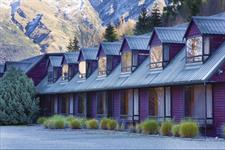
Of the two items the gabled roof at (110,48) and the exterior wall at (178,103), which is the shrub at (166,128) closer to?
the exterior wall at (178,103)

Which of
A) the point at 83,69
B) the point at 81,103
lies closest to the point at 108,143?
the point at 81,103

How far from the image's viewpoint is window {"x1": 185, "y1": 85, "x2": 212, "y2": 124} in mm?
32688

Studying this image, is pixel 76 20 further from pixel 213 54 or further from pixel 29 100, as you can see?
pixel 213 54

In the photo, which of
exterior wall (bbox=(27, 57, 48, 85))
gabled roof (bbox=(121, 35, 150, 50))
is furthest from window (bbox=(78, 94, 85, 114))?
exterior wall (bbox=(27, 57, 48, 85))

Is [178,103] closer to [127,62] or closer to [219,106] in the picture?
[219,106]

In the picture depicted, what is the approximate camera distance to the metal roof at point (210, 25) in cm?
3371

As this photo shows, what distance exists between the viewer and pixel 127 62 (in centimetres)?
4375

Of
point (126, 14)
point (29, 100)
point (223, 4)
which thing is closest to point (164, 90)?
point (29, 100)

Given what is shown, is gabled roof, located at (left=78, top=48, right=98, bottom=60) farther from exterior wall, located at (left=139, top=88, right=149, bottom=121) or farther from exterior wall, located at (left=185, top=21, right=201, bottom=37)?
exterior wall, located at (left=185, top=21, right=201, bottom=37)

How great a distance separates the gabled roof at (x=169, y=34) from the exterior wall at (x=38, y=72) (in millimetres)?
28802

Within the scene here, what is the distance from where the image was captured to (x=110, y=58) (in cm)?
4762

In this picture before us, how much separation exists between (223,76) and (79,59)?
23.5 metres

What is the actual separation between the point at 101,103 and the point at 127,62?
4995 millimetres

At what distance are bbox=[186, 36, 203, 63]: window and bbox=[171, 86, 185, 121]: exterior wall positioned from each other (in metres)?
1.93
